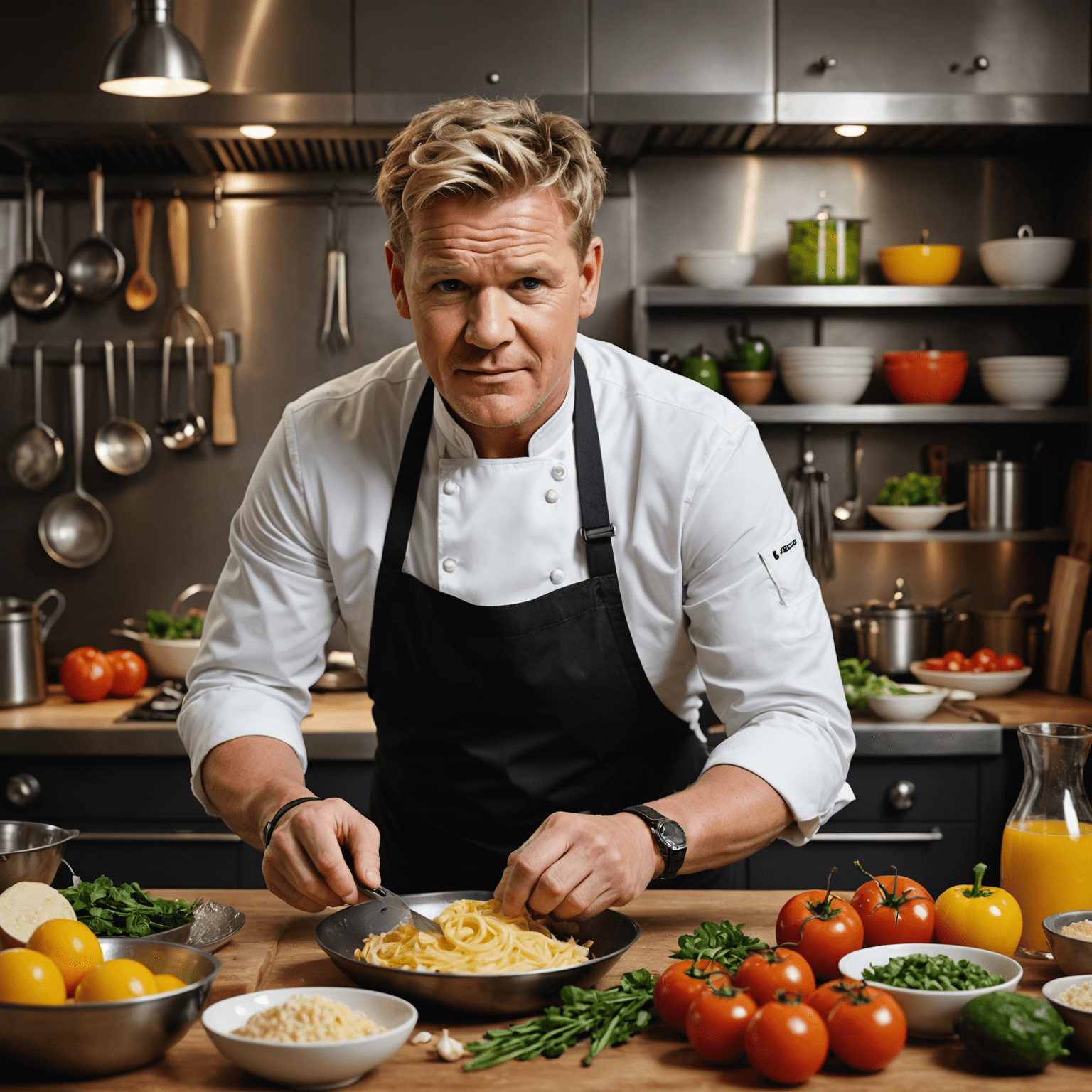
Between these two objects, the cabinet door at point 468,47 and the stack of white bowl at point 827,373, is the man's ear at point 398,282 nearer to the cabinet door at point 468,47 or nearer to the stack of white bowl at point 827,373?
the cabinet door at point 468,47

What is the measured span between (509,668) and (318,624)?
294 mm

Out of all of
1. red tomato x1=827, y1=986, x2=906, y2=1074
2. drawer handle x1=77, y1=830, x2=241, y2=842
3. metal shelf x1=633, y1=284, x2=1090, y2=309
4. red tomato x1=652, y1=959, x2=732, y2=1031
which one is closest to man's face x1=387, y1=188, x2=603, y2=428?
red tomato x1=652, y1=959, x2=732, y2=1031

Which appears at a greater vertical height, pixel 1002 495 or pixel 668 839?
pixel 1002 495

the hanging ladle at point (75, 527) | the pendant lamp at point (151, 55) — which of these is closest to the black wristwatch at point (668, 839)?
the pendant lamp at point (151, 55)

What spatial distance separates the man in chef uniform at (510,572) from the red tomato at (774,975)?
33 centimetres

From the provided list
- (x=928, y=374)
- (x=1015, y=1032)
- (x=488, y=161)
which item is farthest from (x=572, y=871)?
(x=928, y=374)

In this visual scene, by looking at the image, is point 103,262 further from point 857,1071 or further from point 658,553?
point 857,1071

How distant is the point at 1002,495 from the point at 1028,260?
63cm

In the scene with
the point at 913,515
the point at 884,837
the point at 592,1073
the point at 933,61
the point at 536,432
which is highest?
the point at 933,61

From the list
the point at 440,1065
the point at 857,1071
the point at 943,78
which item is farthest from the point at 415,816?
the point at 943,78

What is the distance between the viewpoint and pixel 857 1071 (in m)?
1.08

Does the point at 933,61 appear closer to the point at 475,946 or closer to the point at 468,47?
the point at 468,47

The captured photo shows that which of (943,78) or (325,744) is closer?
(325,744)

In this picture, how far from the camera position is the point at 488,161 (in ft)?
4.81
